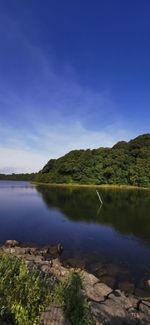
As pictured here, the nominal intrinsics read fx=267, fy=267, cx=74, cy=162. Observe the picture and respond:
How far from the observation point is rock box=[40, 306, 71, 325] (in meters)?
7.41

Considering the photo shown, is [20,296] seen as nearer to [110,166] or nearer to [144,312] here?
[144,312]

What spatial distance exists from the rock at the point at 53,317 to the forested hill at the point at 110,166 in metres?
88.9

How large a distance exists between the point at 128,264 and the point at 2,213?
25.0 meters

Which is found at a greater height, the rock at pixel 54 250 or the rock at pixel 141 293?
the rock at pixel 54 250

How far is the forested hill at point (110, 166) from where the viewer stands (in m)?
97.1

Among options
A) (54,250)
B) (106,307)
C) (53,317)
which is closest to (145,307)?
(106,307)

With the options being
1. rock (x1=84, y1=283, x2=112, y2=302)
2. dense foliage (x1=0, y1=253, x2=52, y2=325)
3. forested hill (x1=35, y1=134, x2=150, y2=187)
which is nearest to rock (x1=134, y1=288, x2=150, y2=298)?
rock (x1=84, y1=283, x2=112, y2=302)

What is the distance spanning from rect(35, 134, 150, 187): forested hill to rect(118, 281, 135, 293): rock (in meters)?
80.9

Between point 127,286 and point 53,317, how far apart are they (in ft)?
27.8

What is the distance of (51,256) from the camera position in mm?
20109

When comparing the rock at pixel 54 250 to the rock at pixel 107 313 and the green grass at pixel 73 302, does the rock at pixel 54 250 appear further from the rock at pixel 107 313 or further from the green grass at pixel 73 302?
the green grass at pixel 73 302

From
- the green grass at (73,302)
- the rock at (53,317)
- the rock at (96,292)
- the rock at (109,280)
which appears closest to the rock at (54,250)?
the rock at (109,280)

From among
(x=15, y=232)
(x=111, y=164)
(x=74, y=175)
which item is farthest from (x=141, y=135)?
(x=15, y=232)

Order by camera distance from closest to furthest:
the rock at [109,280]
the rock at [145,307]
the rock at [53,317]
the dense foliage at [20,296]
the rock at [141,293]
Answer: the dense foliage at [20,296]
the rock at [53,317]
the rock at [145,307]
the rock at [141,293]
the rock at [109,280]
